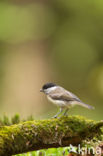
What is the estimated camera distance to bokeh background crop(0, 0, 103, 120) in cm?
1673

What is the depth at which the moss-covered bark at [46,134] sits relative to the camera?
3.71 metres

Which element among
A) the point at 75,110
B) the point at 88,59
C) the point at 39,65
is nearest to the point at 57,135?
the point at 75,110

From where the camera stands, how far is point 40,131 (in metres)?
3.91

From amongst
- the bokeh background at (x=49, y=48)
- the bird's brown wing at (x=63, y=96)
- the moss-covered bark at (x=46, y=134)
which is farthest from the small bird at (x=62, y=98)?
the bokeh background at (x=49, y=48)

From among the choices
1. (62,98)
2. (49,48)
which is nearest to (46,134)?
(62,98)

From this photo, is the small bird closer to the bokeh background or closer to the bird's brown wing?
the bird's brown wing

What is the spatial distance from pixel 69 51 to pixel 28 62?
219cm

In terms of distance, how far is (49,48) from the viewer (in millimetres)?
18344

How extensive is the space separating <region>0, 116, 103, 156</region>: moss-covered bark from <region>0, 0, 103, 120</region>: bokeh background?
12.0m

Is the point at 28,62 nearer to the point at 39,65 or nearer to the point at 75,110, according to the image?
the point at 39,65

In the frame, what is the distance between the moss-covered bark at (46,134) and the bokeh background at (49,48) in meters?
12.0

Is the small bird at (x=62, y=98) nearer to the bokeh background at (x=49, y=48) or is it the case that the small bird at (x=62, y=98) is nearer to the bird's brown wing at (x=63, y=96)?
the bird's brown wing at (x=63, y=96)

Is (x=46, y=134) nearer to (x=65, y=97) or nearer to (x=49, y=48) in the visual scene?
(x=65, y=97)

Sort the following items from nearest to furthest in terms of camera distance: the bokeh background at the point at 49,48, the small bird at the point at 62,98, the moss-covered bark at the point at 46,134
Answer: the moss-covered bark at the point at 46,134
the small bird at the point at 62,98
the bokeh background at the point at 49,48
